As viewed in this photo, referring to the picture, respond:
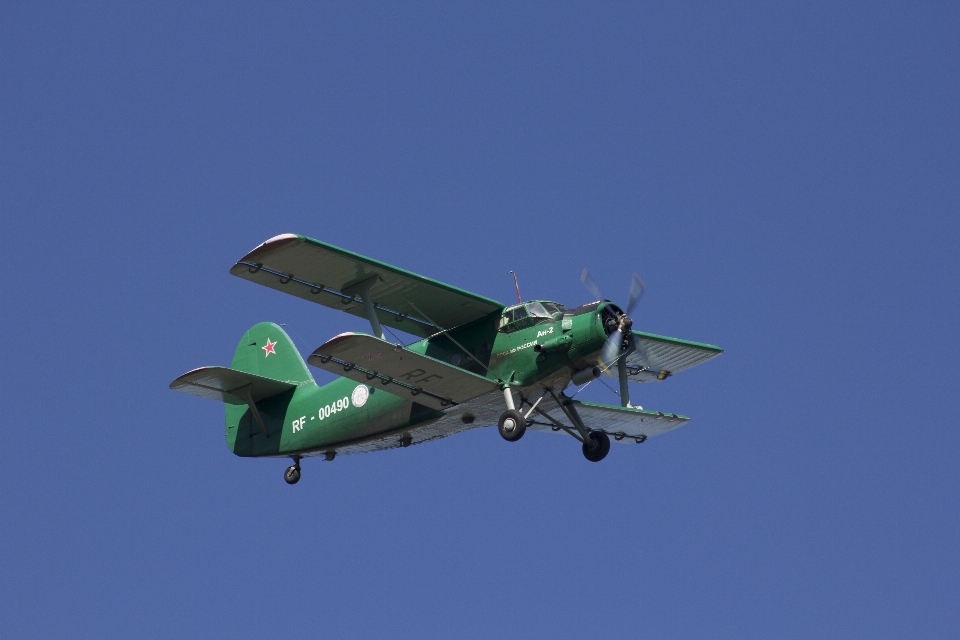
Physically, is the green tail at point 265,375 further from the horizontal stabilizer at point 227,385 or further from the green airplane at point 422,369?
the horizontal stabilizer at point 227,385

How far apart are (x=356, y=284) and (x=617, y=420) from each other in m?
6.33

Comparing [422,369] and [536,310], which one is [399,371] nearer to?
[422,369]

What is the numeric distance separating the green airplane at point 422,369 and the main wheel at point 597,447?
0.08 ft

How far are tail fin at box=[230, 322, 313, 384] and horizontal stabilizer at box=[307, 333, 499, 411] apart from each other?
461 centimetres

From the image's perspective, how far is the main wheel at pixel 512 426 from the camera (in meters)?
22.3

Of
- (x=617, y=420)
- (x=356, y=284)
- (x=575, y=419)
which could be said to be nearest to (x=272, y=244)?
(x=356, y=284)

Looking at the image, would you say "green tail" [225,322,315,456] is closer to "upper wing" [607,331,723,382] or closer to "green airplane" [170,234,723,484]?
"green airplane" [170,234,723,484]

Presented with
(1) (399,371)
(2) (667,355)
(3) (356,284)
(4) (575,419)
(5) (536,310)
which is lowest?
(4) (575,419)

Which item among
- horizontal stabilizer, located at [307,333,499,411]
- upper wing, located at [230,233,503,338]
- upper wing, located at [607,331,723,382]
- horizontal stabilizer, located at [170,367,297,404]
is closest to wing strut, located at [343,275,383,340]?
upper wing, located at [230,233,503,338]

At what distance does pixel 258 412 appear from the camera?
26.9 m

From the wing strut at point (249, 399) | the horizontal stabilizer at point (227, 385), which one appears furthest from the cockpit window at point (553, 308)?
A: the wing strut at point (249, 399)

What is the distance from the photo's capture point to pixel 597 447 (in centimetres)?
2448

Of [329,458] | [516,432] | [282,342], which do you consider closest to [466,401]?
[516,432]

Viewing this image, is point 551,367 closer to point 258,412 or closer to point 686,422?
point 686,422
